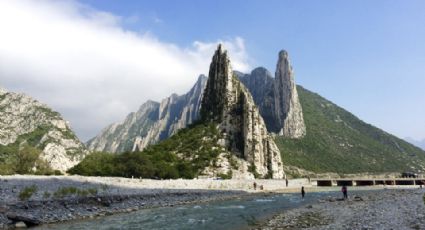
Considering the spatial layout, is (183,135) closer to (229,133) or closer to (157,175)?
(229,133)

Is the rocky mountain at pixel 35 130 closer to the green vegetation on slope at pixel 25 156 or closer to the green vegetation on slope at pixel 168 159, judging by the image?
the green vegetation on slope at pixel 25 156

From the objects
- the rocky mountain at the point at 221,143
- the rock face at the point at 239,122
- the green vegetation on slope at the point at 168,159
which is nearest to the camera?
the green vegetation on slope at the point at 168,159

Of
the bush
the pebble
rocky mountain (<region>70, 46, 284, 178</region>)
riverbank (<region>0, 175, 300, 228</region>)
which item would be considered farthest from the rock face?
the pebble

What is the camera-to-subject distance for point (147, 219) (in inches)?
1567

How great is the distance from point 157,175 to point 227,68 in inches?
3310

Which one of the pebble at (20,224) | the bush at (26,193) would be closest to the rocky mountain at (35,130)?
the bush at (26,193)

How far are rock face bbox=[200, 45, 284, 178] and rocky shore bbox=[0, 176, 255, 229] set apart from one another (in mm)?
93940

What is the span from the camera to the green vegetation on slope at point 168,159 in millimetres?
106750

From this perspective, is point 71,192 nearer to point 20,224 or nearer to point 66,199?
point 66,199

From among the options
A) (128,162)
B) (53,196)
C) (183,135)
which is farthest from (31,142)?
(53,196)

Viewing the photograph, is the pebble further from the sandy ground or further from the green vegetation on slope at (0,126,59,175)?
the green vegetation on slope at (0,126,59,175)

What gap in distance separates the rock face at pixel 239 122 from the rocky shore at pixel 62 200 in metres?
93.9

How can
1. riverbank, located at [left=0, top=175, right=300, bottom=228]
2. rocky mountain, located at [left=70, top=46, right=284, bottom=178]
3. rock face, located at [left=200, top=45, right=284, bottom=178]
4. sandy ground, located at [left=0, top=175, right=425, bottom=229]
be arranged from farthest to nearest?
rock face, located at [left=200, top=45, right=284, bottom=178] → rocky mountain, located at [left=70, top=46, right=284, bottom=178] → riverbank, located at [left=0, top=175, right=300, bottom=228] → sandy ground, located at [left=0, top=175, right=425, bottom=229]

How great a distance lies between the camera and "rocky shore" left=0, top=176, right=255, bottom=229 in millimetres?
36094
